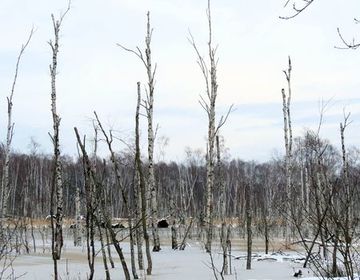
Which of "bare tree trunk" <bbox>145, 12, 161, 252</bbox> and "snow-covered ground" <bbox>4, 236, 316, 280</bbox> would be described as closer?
"snow-covered ground" <bbox>4, 236, 316, 280</bbox>

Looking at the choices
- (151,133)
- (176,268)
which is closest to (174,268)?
(176,268)

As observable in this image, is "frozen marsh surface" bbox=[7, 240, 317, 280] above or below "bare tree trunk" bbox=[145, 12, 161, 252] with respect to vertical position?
below

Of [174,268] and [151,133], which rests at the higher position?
[151,133]

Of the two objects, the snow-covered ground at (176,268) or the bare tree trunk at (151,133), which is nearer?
the snow-covered ground at (176,268)

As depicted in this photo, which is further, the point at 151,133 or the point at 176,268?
the point at 151,133

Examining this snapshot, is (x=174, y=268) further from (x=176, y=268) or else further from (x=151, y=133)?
A: (x=151, y=133)

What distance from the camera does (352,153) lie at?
75.0 meters

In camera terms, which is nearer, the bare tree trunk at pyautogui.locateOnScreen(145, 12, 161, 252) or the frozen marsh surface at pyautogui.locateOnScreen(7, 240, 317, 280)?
the frozen marsh surface at pyautogui.locateOnScreen(7, 240, 317, 280)

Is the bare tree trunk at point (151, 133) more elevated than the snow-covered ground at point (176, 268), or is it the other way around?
the bare tree trunk at point (151, 133)

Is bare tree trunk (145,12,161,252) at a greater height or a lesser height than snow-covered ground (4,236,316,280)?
greater

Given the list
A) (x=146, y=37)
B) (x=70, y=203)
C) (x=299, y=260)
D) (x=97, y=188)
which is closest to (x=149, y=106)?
(x=146, y=37)

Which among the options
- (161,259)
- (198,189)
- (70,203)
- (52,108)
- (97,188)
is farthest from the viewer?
(198,189)

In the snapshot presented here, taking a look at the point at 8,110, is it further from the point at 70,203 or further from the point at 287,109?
the point at 70,203

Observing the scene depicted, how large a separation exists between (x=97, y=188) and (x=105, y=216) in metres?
0.56
